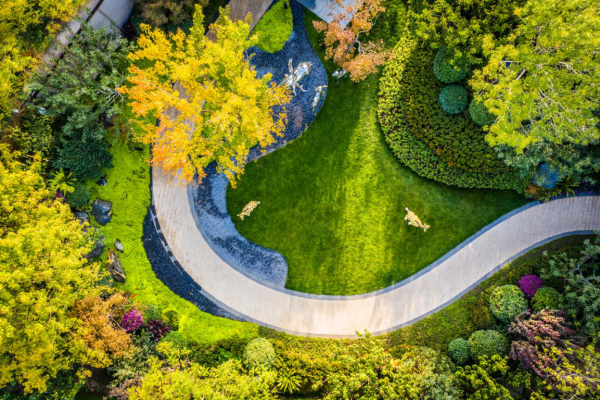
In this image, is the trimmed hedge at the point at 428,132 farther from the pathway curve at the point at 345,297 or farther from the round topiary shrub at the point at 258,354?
the round topiary shrub at the point at 258,354

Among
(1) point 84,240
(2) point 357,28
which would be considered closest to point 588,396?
(2) point 357,28

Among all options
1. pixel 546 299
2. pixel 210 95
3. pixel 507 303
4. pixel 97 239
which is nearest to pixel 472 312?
pixel 507 303

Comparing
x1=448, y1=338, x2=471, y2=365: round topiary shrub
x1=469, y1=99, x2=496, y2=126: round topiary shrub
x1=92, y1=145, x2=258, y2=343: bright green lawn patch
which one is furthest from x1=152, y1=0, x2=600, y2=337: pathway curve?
x1=469, y1=99, x2=496, y2=126: round topiary shrub

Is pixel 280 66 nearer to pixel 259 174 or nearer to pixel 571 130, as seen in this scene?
pixel 259 174

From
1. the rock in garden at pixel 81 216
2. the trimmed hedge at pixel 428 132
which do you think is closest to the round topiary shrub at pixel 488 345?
the trimmed hedge at pixel 428 132

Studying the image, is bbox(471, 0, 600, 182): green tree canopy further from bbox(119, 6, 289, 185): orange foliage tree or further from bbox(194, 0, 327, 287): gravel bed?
bbox(119, 6, 289, 185): orange foliage tree

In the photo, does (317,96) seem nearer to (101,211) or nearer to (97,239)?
(101,211)
